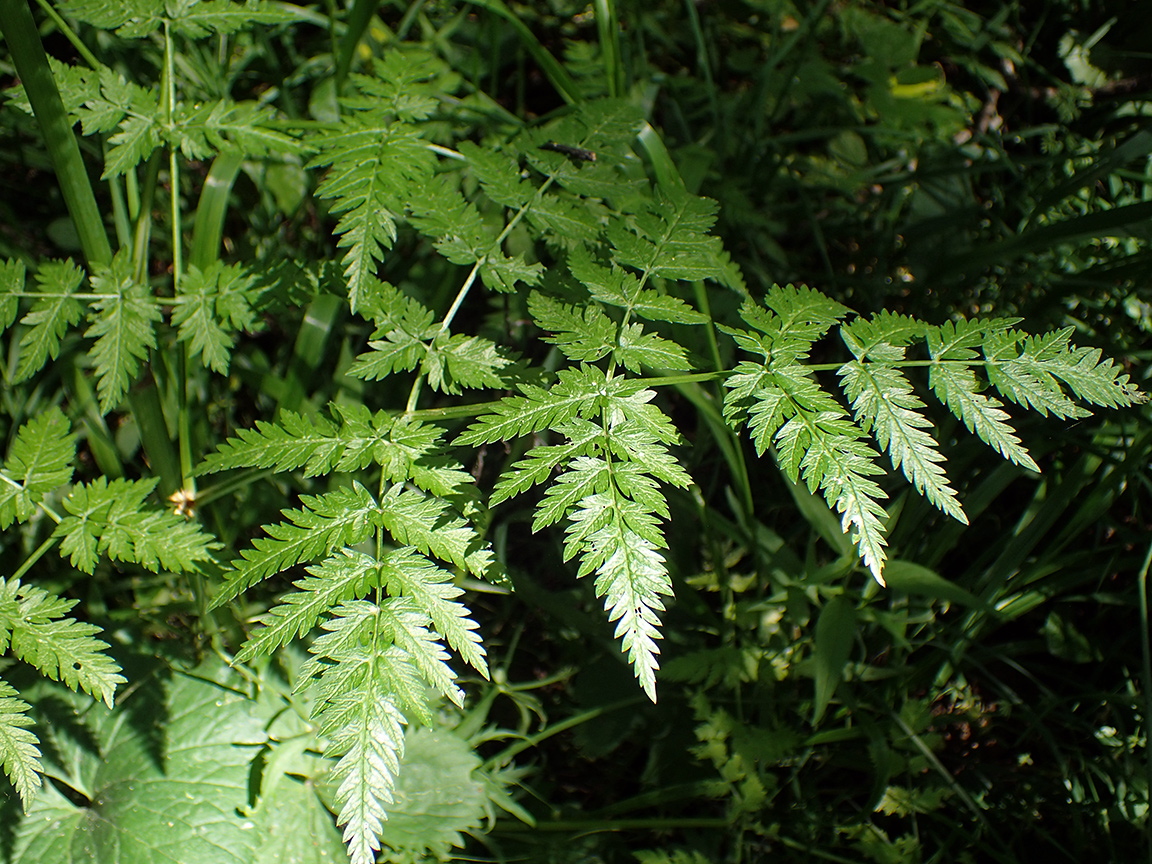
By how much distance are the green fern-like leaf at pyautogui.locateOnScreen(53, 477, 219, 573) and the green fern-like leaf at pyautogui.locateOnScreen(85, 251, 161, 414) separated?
155mm

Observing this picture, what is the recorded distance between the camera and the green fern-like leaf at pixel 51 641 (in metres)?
1.19

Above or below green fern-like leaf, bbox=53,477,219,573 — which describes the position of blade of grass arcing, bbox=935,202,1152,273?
above

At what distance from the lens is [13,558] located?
6.77 ft

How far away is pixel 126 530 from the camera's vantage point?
1.36 m

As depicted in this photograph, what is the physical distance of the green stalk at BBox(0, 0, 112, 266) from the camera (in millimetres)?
A: 1271

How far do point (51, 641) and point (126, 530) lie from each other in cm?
22

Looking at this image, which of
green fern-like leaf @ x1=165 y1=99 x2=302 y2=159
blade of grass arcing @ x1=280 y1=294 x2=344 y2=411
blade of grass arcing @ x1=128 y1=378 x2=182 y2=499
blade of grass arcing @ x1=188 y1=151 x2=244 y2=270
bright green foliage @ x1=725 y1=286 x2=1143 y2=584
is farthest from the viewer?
blade of grass arcing @ x1=280 y1=294 x2=344 y2=411

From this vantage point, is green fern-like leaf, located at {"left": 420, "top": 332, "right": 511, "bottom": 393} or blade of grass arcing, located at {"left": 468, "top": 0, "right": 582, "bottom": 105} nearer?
green fern-like leaf, located at {"left": 420, "top": 332, "right": 511, "bottom": 393}

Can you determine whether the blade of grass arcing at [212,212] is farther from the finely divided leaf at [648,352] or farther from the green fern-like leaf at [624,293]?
the finely divided leaf at [648,352]

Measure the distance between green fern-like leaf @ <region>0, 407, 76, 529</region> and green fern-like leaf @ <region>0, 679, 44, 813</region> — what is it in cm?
32

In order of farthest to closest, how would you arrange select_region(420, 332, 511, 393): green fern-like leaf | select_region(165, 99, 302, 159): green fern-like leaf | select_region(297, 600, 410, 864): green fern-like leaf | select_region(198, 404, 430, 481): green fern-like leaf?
select_region(165, 99, 302, 159): green fern-like leaf < select_region(420, 332, 511, 393): green fern-like leaf < select_region(198, 404, 430, 481): green fern-like leaf < select_region(297, 600, 410, 864): green fern-like leaf

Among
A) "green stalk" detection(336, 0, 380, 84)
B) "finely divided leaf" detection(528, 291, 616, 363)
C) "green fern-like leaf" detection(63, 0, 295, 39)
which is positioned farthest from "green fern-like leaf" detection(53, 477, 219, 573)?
"green stalk" detection(336, 0, 380, 84)

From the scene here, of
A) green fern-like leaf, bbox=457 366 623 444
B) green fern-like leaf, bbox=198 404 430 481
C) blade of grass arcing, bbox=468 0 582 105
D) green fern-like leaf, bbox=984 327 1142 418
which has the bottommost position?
green fern-like leaf, bbox=198 404 430 481

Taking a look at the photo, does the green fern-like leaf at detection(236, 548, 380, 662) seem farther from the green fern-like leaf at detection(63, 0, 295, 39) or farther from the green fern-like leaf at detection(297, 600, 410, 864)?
the green fern-like leaf at detection(63, 0, 295, 39)
